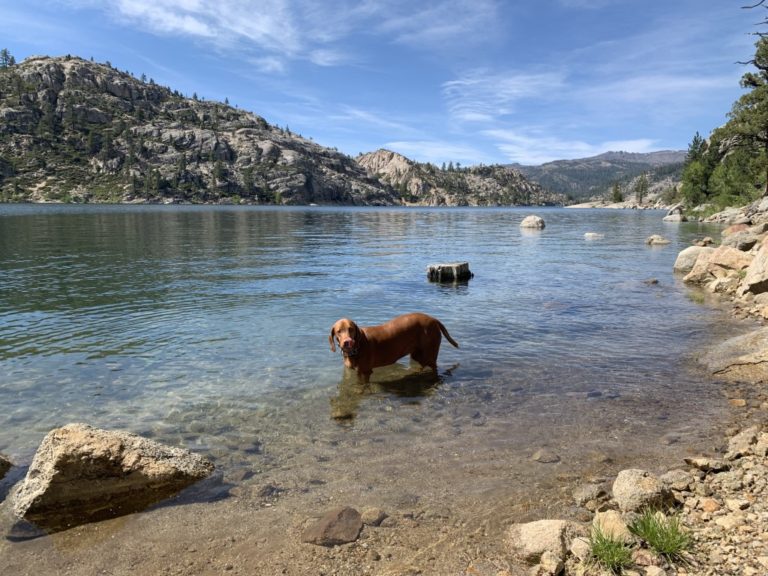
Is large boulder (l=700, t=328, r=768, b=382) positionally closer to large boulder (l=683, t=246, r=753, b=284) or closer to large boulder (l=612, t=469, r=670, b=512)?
large boulder (l=612, t=469, r=670, b=512)

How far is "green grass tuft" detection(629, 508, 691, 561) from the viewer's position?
14.2 feet

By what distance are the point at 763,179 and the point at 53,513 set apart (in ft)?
288

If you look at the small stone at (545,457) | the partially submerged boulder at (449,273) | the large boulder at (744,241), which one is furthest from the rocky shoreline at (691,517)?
the large boulder at (744,241)

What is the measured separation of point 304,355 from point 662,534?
8.76 metres

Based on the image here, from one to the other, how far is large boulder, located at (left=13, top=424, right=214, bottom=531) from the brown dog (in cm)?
381

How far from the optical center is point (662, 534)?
4.43 metres

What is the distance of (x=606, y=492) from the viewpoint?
581 cm

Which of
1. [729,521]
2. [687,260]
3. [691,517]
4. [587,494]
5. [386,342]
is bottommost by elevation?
[587,494]

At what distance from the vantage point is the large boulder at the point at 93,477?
565 centimetres

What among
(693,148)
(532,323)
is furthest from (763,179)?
(532,323)

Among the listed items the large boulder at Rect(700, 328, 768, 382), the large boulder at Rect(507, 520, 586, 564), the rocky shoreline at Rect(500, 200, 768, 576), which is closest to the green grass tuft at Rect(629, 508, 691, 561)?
the rocky shoreline at Rect(500, 200, 768, 576)

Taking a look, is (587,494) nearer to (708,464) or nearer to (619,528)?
(619,528)

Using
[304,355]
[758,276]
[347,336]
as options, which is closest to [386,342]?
[347,336]

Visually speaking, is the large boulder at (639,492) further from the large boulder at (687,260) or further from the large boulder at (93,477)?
the large boulder at (687,260)
